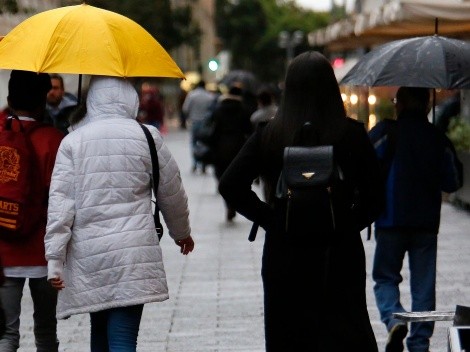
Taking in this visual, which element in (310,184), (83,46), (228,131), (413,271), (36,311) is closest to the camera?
(310,184)

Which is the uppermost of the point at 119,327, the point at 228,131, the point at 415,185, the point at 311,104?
the point at 311,104

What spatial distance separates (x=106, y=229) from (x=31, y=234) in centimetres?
61

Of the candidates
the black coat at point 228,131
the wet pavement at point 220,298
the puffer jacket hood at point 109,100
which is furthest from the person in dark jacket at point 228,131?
the puffer jacket hood at point 109,100

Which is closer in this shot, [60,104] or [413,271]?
[413,271]

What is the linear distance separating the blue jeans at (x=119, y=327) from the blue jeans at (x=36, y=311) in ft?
1.52

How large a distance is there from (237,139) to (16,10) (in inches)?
172

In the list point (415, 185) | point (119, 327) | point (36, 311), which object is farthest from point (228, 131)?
point (119, 327)

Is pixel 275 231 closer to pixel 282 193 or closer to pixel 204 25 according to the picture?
pixel 282 193

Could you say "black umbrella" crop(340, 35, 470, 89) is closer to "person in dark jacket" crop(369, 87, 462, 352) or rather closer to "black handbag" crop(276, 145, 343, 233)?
"person in dark jacket" crop(369, 87, 462, 352)

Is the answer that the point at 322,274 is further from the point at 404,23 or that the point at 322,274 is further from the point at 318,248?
the point at 404,23

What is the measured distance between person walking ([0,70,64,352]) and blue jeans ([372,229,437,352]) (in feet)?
7.33

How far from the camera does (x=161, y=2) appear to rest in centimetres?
5366

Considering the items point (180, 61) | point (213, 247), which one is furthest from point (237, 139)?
point (180, 61)

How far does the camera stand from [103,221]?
5926mm
